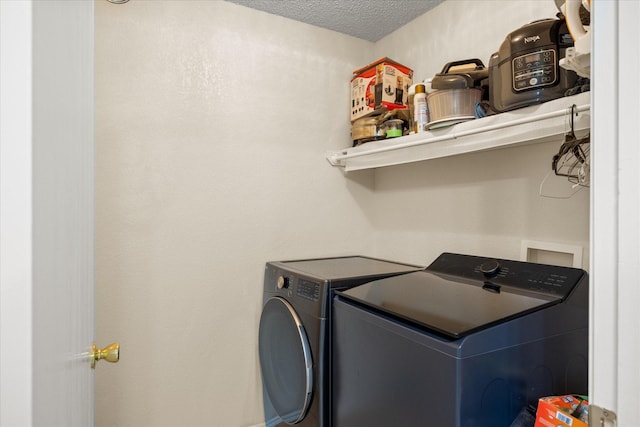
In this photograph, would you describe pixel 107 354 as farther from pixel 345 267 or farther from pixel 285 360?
pixel 345 267

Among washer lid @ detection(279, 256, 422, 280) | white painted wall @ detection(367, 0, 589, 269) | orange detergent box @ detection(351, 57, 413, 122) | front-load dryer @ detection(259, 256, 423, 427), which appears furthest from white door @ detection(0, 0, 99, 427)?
orange detergent box @ detection(351, 57, 413, 122)

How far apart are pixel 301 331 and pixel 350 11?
1830 millimetres

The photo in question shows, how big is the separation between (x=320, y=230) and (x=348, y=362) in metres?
1.08

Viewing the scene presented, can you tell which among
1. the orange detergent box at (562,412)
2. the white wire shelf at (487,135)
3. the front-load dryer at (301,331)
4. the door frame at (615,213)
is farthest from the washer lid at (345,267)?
the door frame at (615,213)

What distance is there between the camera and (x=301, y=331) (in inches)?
67.2

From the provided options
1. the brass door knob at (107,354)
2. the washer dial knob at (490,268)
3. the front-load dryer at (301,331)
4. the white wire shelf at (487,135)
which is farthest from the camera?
the front-load dryer at (301,331)

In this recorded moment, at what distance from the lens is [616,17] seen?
0.57 m

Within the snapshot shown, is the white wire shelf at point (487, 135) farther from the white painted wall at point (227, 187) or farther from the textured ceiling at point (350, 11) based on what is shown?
the textured ceiling at point (350, 11)

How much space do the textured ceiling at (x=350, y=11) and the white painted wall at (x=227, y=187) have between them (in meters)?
0.07

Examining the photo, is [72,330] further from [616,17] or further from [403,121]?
[403,121]

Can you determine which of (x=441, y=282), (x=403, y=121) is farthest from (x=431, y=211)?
(x=441, y=282)

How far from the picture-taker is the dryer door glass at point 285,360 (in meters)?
1.67

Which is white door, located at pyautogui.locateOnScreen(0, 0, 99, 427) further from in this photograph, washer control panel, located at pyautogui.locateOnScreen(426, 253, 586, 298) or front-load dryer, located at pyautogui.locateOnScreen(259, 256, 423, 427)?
washer control panel, located at pyautogui.locateOnScreen(426, 253, 586, 298)

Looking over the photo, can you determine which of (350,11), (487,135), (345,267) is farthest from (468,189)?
(350,11)
